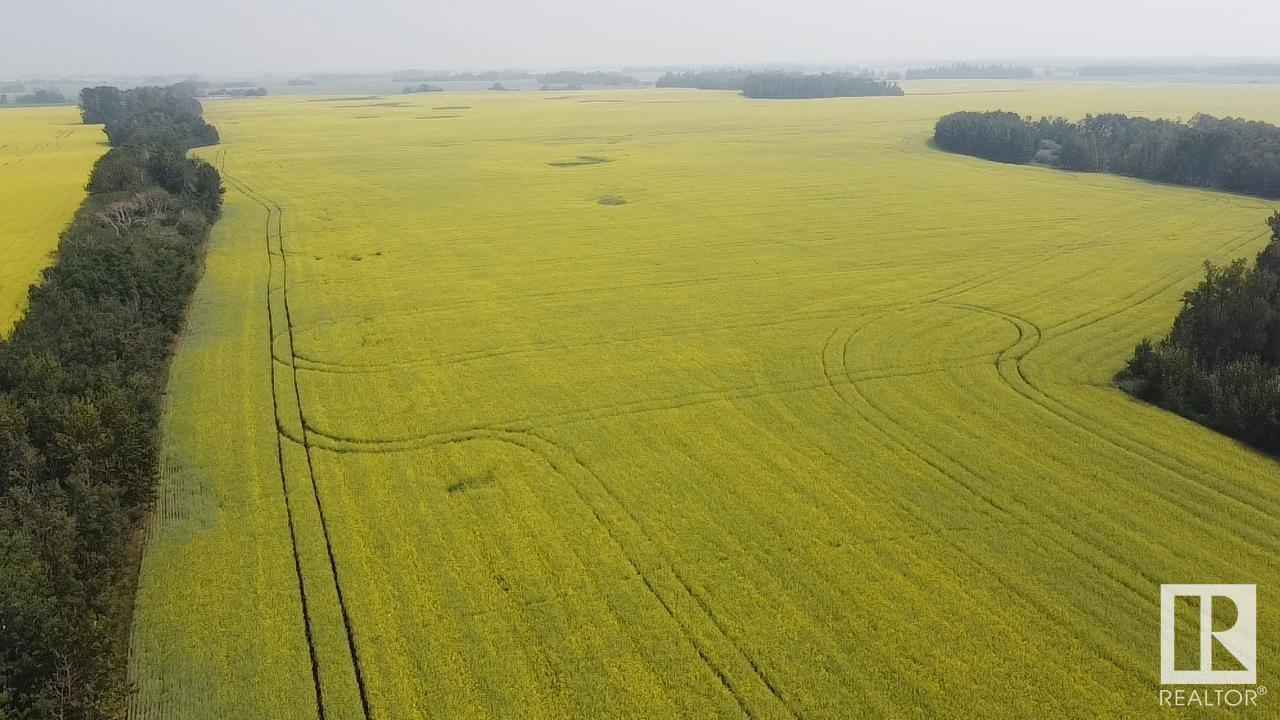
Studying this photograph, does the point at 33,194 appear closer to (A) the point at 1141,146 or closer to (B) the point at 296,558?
(B) the point at 296,558

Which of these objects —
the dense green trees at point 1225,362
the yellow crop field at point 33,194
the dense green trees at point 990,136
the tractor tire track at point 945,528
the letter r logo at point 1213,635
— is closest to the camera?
the letter r logo at point 1213,635

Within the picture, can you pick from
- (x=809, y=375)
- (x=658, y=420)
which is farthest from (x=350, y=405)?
(x=809, y=375)

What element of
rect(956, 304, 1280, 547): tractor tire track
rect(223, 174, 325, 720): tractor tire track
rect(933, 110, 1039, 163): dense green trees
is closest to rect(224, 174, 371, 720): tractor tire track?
rect(223, 174, 325, 720): tractor tire track

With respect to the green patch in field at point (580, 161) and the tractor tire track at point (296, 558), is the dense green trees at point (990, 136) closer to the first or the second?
the green patch in field at point (580, 161)

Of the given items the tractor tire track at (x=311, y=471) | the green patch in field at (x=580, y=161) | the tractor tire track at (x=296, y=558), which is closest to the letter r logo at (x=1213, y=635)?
the tractor tire track at (x=311, y=471)

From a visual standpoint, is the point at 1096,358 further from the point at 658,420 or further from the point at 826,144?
the point at 826,144
